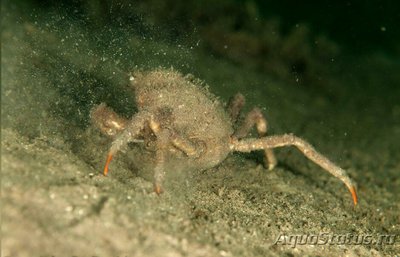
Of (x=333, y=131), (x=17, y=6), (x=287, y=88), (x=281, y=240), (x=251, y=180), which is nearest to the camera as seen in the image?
(x=281, y=240)

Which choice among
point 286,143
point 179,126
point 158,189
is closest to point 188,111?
point 179,126

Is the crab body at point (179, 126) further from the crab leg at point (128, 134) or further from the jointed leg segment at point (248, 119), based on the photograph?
the jointed leg segment at point (248, 119)

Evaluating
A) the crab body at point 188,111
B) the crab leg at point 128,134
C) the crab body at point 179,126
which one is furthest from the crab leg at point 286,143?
the crab leg at point 128,134

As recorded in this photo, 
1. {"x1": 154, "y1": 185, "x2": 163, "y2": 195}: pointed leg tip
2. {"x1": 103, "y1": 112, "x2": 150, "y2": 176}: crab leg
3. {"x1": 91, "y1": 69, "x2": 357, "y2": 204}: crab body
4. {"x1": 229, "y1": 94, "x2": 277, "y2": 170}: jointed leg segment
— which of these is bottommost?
{"x1": 154, "y1": 185, "x2": 163, "y2": 195}: pointed leg tip

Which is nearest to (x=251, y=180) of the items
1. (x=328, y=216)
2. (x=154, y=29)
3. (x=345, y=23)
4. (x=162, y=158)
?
(x=328, y=216)

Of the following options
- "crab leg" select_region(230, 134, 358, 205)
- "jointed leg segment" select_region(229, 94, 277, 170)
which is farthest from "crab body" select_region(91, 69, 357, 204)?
"jointed leg segment" select_region(229, 94, 277, 170)

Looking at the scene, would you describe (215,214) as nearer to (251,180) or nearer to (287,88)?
(251,180)

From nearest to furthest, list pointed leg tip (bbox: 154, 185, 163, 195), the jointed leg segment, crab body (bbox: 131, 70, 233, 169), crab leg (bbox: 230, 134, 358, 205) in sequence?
pointed leg tip (bbox: 154, 185, 163, 195) < crab body (bbox: 131, 70, 233, 169) < crab leg (bbox: 230, 134, 358, 205) < the jointed leg segment

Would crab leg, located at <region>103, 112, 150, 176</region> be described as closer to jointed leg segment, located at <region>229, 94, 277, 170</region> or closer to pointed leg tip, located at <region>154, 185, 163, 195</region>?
pointed leg tip, located at <region>154, 185, 163, 195</region>

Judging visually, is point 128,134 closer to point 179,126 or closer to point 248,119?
point 179,126

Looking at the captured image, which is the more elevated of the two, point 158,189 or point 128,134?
point 128,134

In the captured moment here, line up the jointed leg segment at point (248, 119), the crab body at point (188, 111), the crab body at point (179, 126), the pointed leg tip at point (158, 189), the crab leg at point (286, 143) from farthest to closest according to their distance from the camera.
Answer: the jointed leg segment at point (248, 119)
the crab leg at point (286, 143)
the crab body at point (188, 111)
the crab body at point (179, 126)
the pointed leg tip at point (158, 189)
